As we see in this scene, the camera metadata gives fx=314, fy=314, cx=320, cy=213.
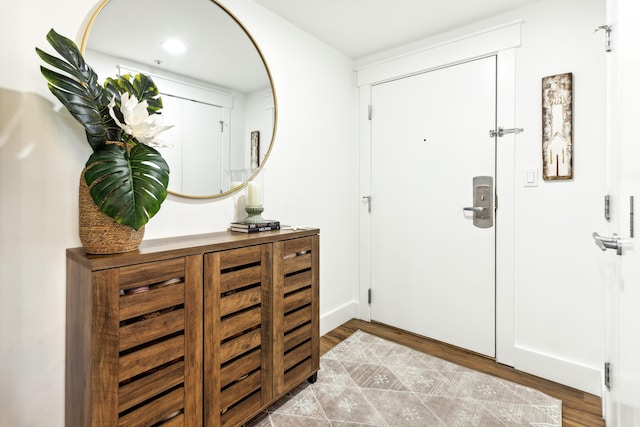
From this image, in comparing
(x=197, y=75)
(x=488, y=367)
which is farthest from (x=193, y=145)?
(x=488, y=367)

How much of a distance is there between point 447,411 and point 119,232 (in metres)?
1.75

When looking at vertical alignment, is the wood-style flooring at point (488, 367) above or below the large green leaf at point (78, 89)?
below

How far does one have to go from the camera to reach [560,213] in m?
1.89

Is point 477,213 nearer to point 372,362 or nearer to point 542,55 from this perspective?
point 542,55

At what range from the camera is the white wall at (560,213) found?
178cm

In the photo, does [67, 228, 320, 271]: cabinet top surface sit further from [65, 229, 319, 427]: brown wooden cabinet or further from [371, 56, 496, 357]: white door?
[371, 56, 496, 357]: white door

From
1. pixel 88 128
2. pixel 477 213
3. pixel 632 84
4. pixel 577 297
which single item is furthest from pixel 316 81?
pixel 577 297

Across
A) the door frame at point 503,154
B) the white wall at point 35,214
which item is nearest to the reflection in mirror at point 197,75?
the white wall at point 35,214

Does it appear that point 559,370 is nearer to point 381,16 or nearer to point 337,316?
point 337,316

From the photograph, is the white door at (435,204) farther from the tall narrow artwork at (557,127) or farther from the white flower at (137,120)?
the white flower at (137,120)

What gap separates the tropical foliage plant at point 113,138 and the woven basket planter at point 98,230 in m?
0.07

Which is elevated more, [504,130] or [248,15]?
[248,15]

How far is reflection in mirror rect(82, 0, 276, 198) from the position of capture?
1389mm

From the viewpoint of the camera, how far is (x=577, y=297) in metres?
1.85
